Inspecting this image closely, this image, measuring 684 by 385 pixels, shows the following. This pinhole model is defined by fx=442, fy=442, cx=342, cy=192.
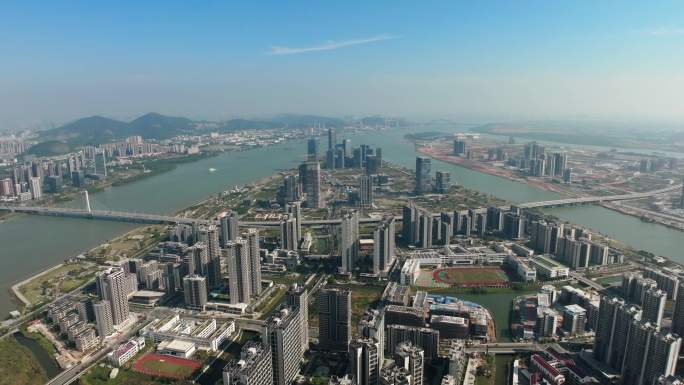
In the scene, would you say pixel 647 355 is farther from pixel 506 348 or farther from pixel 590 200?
pixel 590 200

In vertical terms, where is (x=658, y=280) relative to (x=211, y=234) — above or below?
below

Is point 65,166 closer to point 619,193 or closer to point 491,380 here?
point 491,380

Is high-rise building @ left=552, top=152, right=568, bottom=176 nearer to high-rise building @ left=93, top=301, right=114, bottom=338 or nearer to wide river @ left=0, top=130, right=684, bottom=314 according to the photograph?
wide river @ left=0, top=130, right=684, bottom=314

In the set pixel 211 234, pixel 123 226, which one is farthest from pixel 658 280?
pixel 123 226

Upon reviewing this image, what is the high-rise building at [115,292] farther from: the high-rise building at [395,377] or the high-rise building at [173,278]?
the high-rise building at [395,377]

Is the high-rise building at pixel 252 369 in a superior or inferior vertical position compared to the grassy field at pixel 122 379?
superior

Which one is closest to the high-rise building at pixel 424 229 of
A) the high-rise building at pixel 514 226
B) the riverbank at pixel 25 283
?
the high-rise building at pixel 514 226

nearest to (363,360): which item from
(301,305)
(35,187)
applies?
(301,305)
